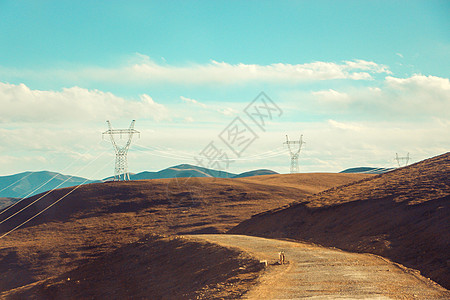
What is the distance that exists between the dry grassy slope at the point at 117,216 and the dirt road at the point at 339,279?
79.4 feet

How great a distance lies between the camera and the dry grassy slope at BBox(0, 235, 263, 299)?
19019 mm

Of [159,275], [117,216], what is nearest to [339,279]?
[159,275]

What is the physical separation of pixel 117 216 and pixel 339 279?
48.7 meters

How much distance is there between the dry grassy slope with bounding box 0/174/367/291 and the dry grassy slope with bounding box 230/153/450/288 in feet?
34.6

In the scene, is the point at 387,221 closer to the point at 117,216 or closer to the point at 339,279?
the point at 339,279

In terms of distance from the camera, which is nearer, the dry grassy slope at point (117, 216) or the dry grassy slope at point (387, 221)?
the dry grassy slope at point (387, 221)

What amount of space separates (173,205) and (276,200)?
15.6 m

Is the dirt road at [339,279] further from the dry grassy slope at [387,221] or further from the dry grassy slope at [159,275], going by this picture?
the dry grassy slope at [387,221]

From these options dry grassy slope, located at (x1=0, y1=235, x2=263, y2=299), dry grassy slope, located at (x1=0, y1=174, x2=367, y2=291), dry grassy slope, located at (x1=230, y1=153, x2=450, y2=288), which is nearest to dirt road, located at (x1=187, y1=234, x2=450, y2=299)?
dry grassy slope, located at (x1=0, y1=235, x2=263, y2=299)

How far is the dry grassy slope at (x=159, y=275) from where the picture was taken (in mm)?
19019

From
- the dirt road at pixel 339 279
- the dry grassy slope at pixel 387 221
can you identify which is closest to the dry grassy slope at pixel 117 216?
the dry grassy slope at pixel 387 221

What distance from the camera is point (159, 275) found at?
25.4 metres

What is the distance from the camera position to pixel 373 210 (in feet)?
102

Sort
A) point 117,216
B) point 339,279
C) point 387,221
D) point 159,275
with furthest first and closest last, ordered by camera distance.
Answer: point 117,216, point 387,221, point 159,275, point 339,279
